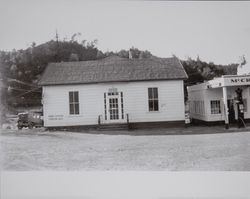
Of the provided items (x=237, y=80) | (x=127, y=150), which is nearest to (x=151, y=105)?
(x=127, y=150)

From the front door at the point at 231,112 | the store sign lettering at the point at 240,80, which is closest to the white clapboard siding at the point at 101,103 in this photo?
the front door at the point at 231,112

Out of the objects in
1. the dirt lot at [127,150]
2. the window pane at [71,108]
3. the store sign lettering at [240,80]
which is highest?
the store sign lettering at [240,80]

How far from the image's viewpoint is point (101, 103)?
495 cm

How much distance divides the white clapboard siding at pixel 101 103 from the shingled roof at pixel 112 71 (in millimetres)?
105

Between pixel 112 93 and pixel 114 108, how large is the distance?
45 cm

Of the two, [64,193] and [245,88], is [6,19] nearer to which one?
[64,193]

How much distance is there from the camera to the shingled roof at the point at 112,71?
460 centimetres

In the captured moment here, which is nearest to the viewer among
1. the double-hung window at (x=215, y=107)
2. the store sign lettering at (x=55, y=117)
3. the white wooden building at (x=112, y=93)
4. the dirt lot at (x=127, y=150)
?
the dirt lot at (x=127, y=150)

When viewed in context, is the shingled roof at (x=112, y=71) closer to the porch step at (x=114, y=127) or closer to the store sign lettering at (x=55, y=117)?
the store sign lettering at (x=55, y=117)

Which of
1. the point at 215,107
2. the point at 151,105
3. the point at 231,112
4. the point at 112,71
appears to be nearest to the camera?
the point at 231,112

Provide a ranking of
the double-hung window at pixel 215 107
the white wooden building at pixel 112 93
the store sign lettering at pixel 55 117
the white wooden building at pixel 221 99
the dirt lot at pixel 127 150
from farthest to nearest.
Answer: the white wooden building at pixel 112 93 < the store sign lettering at pixel 55 117 < the double-hung window at pixel 215 107 < the white wooden building at pixel 221 99 < the dirt lot at pixel 127 150

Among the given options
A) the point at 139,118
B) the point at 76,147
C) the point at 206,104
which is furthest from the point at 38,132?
the point at 206,104

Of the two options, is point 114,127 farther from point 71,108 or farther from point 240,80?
point 240,80

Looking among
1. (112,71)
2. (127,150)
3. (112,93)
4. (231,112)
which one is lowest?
(127,150)
